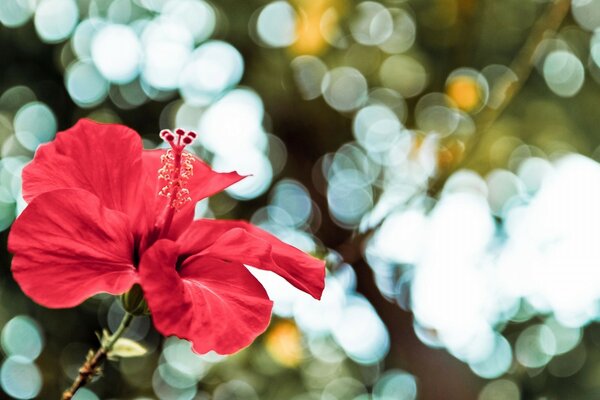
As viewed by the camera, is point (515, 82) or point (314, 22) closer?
point (515, 82)

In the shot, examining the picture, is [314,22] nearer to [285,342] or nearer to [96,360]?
[285,342]

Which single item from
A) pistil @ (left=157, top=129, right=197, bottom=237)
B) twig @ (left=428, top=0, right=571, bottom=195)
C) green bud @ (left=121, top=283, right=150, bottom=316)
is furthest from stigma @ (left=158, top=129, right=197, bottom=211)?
twig @ (left=428, top=0, right=571, bottom=195)

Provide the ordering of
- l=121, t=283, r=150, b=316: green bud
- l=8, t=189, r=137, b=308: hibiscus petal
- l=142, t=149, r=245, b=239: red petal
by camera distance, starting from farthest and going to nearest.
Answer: l=142, t=149, r=245, b=239: red petal → l=121, t=283, r=150, b=316: green bud → l=8, t=189, r=137, b=308: hibiscus petal

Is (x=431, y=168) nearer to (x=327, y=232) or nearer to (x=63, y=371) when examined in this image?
(x=327, y=232)

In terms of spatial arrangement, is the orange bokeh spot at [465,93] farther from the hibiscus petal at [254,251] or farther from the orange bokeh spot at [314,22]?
the hibiscus petal at [254,251]

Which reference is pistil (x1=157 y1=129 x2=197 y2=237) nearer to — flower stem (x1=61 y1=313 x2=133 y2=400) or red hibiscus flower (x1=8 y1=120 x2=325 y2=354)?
red hibiscus flower (x1=8 y1=120 x2=325 y2=354)

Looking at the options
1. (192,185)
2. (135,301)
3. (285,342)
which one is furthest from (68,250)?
(285,342)

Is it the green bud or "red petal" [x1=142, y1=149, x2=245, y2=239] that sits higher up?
"red petal" [x1=142, y1=149, x2=245, y2=239]
